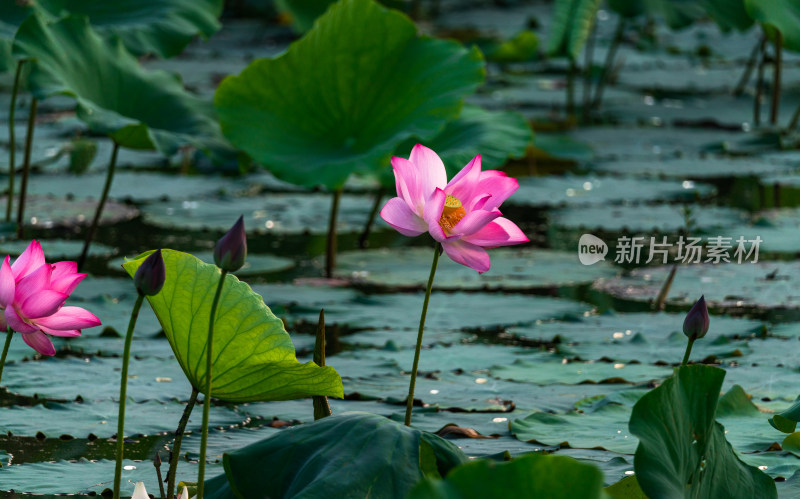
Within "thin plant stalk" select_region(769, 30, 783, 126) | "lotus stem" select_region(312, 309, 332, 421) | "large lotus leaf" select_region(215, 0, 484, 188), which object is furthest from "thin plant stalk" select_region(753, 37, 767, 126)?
"lotus stem" select_region(312, 309, 332, 421)

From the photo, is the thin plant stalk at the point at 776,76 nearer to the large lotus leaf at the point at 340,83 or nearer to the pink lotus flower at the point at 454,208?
the large lotus leaf at the point at 340,83

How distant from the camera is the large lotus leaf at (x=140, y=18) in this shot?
2781 mm

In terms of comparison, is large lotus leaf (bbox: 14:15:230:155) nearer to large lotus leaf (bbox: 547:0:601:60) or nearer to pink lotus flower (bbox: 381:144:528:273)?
pink lotus flower (bbox: 381:144:528:273)

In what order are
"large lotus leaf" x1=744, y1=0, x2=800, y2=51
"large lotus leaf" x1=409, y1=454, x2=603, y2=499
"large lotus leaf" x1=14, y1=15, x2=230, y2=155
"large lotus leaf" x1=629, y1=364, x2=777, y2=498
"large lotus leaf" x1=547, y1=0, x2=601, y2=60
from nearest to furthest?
"large lotus leaf" x1=409, y1=454, x2=603, y2=499, "large lotus leaf" x1=629, y1=364, x2=777, y2=498, "large lotus leaf" x1=14, y1=15, x2=230, y2=155, "large lotus leaf" x1=744, y1=0, x2=800, y2=51, "large lotus leaf" x1=547, y1=0, x2=601, y2=60

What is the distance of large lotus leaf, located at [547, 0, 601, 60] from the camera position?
4477 millimetres

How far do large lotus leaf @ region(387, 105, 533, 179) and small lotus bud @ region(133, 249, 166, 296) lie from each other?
136cm

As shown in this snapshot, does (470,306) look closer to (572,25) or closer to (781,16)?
(781,16)

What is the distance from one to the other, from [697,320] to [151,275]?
1.71 feet

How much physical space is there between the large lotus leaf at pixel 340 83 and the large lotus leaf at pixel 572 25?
206cm

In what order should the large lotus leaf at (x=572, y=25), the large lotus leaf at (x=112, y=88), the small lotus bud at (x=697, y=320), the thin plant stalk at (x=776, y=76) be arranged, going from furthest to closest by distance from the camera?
the large lotus leaf at (x=572, y=25), the thin plant stalk at (x=776, y=76), the large lotus leaf at (x=112, y=88), the small lotus bud at (x=697, y=320)

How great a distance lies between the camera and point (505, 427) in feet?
4.99

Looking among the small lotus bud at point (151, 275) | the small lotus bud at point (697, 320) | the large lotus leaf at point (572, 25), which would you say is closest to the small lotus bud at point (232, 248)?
the small lotus bud at point (151, 275)

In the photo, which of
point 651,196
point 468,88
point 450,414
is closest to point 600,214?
point 651,196

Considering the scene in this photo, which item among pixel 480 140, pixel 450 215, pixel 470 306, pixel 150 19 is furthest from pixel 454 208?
pixel 150 19
